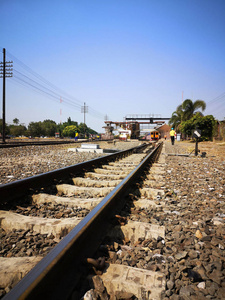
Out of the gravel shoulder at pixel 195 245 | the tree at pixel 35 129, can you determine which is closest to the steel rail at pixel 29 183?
the gravel shoulder at pixel 195 245

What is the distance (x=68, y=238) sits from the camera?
1330mm

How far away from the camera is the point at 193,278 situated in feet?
4.27

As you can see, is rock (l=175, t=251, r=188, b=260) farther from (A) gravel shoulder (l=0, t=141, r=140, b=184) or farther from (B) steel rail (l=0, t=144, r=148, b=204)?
(A) gravel shoulder (l=0, t=141, r=140, b=184)

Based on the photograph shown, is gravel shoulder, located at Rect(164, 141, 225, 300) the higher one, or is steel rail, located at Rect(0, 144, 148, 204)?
steel rail, located at Rect(0, 144, 148, 204)

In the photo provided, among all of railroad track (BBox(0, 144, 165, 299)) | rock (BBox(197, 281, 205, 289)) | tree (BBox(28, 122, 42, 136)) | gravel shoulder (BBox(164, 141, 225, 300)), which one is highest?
tree (BBox(28, 122, 42, 136))

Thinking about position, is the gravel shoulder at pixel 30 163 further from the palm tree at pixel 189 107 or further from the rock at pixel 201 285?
the palm tree at pixel 189 107

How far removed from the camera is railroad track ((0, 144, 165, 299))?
108 cm

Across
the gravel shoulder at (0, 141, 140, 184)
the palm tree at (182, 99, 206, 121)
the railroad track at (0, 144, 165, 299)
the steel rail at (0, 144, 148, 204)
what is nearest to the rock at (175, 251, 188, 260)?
the railroad track at (0, 144, 165, 299)

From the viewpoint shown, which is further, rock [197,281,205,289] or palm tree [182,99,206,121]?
palm tree [182,99,206,121]

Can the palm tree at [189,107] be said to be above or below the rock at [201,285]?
above

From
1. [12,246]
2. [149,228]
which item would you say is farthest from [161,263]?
[12,246]

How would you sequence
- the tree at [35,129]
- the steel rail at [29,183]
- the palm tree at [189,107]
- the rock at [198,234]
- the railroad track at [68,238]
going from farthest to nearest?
the tree at [35,129]
the palm tree at [189,107]
the steel rail at [29,183]
the rock at [198,234]
the railroad track at [68,238]

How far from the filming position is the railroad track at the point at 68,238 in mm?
1077

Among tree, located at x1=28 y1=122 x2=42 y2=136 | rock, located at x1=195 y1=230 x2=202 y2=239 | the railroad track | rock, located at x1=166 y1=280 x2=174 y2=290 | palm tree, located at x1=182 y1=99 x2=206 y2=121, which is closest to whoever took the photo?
the railroad track
